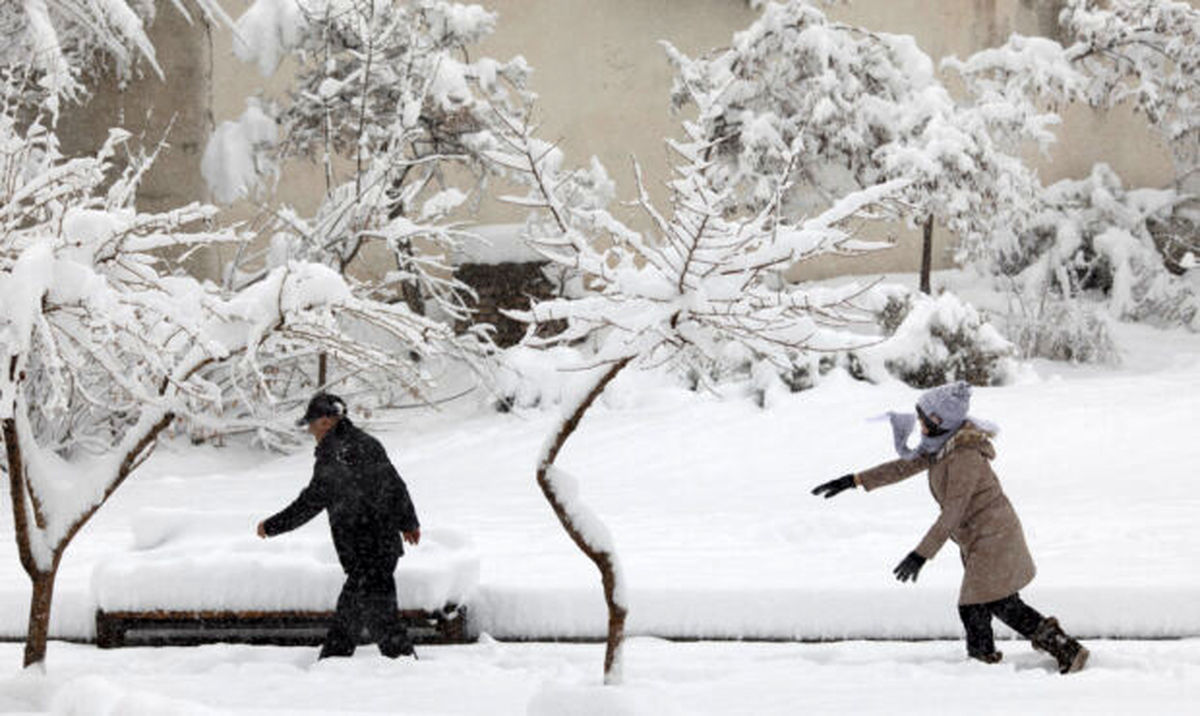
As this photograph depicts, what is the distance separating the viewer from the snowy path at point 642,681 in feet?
15.4

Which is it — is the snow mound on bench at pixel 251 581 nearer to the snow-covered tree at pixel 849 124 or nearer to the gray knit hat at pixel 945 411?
the gray knit hat at pixel 945 411

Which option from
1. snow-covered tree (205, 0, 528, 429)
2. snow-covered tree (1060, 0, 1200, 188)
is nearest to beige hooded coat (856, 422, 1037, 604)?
snow-covered tree (205, 0, 528, 429)

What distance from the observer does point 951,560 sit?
774 cm

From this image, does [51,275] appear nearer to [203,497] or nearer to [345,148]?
[203,497]

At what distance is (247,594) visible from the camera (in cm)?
659

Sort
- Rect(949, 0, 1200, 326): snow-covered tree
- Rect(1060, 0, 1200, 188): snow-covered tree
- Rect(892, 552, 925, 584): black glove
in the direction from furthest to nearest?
Rect(1060, 0, 1200, 188): snow-covered tree, Rect(949, 0, 1200, 326): snow-covered tree, Rect(892, 552, 925, 584): black glove

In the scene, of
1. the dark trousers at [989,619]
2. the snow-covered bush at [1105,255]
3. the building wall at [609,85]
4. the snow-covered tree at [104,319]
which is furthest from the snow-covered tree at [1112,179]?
the snow-covered tree at [104,319]

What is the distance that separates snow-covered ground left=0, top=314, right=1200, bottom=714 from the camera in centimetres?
527

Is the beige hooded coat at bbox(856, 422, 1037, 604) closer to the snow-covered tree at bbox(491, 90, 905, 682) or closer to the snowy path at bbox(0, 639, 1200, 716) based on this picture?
the snowy path at bbox(0, 639, 1200, 716)

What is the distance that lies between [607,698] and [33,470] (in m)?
2.35

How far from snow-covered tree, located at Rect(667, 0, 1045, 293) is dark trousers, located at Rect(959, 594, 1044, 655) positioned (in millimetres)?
8575

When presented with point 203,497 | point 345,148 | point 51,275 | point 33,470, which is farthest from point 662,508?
point 345,148

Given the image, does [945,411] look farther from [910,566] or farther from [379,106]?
[379,106]

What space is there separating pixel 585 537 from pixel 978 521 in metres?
1.77
